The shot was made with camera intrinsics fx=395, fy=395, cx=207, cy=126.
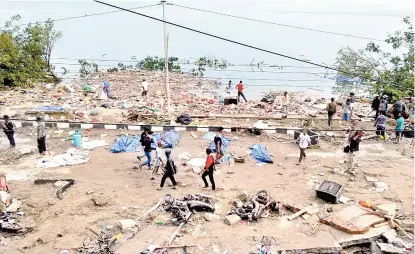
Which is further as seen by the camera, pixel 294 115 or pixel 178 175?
pixel 294 115

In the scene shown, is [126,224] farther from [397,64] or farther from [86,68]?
A: [86,68]

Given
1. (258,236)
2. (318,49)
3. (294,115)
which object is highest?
(318,49)

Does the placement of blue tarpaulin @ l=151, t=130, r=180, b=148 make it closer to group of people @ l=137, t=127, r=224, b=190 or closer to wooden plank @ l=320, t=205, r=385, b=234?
group of people @ l=137, t=127, r=224, b=190

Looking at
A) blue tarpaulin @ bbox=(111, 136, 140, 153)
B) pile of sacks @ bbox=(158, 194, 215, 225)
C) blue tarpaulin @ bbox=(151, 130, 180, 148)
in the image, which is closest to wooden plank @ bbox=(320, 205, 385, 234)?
pile of sacks @ bbox=(158, 194, 215, 225)

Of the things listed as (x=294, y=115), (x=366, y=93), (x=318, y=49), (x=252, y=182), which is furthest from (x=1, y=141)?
(x=318, y=49)

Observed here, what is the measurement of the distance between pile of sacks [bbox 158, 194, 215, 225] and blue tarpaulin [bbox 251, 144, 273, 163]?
341 cm

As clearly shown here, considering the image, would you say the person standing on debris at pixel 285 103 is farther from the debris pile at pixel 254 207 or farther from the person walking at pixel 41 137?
the person walking at pixel 41 137

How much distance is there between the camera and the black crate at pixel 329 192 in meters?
9.38

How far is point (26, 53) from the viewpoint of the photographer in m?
24.1

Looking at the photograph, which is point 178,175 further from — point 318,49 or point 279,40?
point 279,40

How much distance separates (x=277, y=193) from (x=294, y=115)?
8037mm

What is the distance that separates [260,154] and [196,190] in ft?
10.2

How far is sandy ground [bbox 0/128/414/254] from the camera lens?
7891 mm

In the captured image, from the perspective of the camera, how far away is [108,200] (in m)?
9.34
